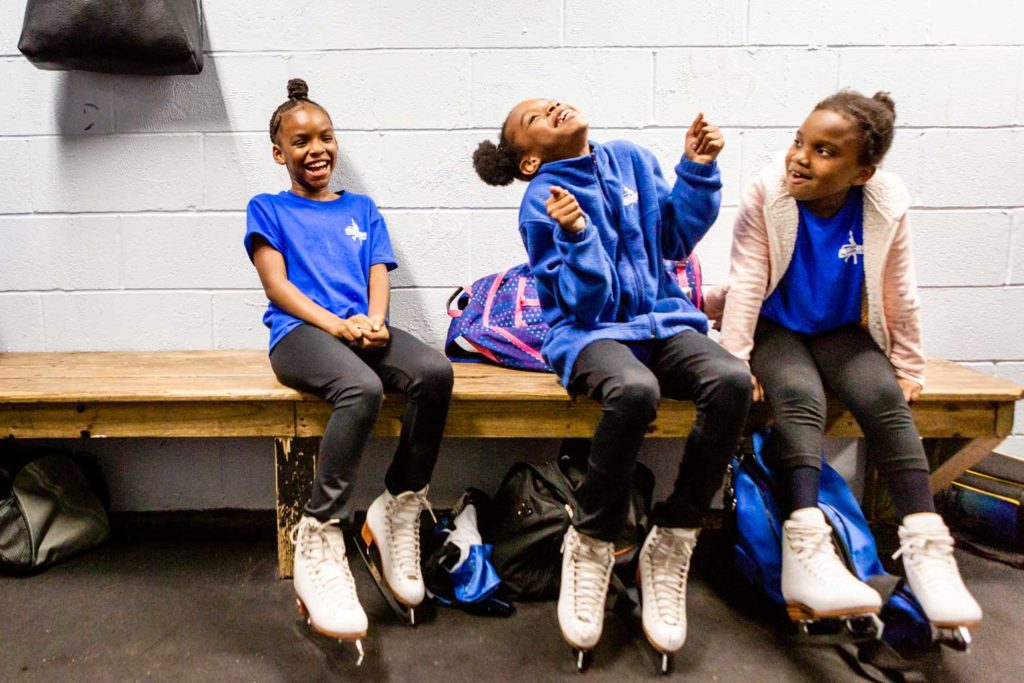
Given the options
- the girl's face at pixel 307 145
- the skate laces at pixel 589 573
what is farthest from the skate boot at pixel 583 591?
the girl's face at pixel 307 145

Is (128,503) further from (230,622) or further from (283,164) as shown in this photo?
(283,164)

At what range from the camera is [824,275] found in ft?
5.17

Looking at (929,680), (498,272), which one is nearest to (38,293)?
(498,272)

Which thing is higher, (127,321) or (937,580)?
(127,321)

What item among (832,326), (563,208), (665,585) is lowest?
(665,585)

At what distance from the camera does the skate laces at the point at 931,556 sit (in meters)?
1.34

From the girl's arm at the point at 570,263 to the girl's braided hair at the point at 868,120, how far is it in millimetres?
571

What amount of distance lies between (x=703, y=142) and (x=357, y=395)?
0.89 metres

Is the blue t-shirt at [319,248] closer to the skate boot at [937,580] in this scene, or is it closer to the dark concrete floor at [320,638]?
the dark concrete floor at [320,638]

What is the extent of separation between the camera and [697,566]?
1.81 m

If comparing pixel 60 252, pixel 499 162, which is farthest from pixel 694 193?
pixel 60 252

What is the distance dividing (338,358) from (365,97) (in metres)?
0.80

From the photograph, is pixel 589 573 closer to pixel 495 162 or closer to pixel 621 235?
pixel 621 235

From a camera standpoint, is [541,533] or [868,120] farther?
[541,533]
